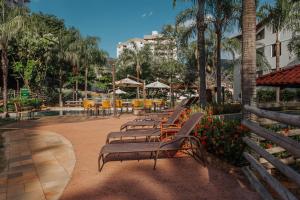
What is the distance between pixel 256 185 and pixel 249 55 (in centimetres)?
310

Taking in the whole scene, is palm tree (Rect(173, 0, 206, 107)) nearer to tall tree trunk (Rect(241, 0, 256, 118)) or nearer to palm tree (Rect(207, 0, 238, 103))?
palm tree (Rect(207, 0, 238, 103))

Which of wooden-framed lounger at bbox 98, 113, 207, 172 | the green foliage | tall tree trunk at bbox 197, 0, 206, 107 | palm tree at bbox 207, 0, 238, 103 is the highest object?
palm tree at bbox 207, 0, 238, 103

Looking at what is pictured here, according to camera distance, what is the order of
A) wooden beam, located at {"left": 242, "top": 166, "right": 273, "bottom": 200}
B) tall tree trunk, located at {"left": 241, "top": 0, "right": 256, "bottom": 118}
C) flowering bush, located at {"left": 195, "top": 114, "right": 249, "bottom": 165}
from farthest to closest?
tall tree trunk, located at {"left": 241, "top": 0, "right": 256, "bottom": 118}, flowering bush, located at {"left": 195, "top": 114, "right": 249, "bottom": 165}, wooden beam, located at {"left": 242, "top": 166, "right": 273, "bottom": 200}

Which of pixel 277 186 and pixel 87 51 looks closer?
pixel 277 186

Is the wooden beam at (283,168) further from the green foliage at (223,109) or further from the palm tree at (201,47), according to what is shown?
the palm tree at (201,47)

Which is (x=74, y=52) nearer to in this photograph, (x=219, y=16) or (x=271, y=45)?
(x=219, y=16)

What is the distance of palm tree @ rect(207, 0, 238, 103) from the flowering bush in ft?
31.9

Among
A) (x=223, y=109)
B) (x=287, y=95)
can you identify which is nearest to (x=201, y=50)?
(x=223, y=109)

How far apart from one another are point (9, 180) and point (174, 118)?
176 inches

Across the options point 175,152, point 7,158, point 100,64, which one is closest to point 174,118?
point 175,152

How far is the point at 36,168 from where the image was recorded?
5246mm

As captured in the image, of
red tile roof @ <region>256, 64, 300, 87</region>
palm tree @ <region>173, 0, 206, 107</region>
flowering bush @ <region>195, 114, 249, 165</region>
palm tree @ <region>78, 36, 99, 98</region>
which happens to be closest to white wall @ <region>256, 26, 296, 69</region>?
palm tree @ <region>173, 0, 206, 107</region>

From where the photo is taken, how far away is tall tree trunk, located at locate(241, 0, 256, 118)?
18.7ft

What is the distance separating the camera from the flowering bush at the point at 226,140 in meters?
5.15
